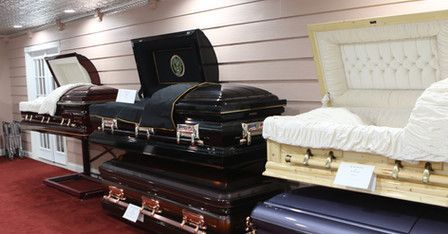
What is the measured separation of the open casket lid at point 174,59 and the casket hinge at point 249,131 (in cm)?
89

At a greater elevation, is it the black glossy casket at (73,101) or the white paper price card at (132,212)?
the black glossy casket at (73,101)

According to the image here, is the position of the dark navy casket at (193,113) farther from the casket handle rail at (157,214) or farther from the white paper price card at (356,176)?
the white paper price card at (356,176)

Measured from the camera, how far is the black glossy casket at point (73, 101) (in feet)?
13.3

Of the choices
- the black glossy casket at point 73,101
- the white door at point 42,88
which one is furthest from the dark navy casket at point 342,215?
the white door at point 42,88

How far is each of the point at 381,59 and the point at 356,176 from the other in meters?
0.79

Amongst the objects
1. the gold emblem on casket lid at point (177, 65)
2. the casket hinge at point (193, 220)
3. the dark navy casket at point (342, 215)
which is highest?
the gold emblem on casket lid at point (177, 65)

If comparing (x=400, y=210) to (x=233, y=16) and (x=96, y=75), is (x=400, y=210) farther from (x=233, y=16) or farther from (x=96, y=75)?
(x=96, y=75)

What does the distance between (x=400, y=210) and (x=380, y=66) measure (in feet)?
2.63

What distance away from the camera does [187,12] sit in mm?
3762

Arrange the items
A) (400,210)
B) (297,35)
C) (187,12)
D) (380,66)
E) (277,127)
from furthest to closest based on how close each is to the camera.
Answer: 1. (187,12)
2. (297,35)
3. (380,66)
4. (277,127)
5. (400,210)

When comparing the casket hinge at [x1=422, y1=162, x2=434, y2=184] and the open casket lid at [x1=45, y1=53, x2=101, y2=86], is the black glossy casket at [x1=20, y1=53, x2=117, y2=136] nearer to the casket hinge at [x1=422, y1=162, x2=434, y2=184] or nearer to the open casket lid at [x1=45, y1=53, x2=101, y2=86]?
the open casket lid at [x1=45, y1=53, x2=101, y2=86]

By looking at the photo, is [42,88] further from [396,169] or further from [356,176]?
[396,169]

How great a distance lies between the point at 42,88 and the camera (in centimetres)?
673

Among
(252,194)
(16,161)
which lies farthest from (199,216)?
(16,161)
